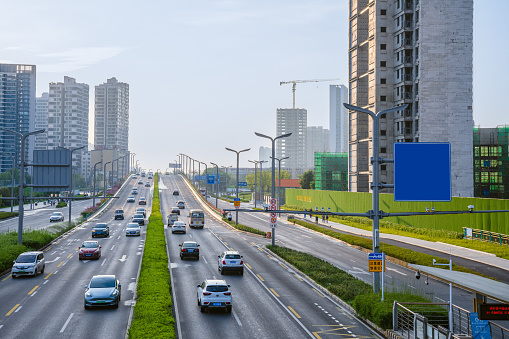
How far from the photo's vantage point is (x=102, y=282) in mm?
27969

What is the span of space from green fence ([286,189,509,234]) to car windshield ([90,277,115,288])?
133 feet

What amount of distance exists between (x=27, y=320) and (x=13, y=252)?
18466mm

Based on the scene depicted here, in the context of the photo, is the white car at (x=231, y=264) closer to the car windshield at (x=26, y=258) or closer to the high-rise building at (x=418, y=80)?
the car windshield at (x=26, y=258)

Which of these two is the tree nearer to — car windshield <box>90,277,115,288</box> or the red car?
the red car

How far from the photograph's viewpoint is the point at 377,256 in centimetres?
2525

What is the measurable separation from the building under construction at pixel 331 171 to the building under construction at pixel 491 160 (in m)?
33.5

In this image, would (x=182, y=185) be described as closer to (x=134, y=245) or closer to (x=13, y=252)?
(x=134, y=245)

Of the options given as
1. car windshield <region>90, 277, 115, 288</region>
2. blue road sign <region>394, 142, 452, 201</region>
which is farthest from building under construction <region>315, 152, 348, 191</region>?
car windshield <region>90, 277, 115, 288</region>

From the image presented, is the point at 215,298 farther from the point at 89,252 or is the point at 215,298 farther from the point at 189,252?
the point at 89,252

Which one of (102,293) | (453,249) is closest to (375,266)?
(102,293)

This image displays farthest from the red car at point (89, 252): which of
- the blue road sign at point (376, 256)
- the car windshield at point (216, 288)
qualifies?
the blue road sign at point (376, 256)

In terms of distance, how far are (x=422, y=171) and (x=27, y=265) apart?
92.6 ft

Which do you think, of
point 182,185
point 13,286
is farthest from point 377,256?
point 182,185

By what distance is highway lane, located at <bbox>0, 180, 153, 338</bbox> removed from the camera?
2309cm
